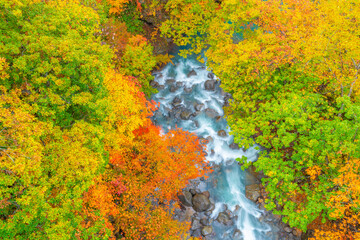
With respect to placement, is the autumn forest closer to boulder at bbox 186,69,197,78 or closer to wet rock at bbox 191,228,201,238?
wet rock at bbox 191,228,201,238

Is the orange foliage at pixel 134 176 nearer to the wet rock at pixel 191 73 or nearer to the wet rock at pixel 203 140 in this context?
the wet rock at pixel 203 140

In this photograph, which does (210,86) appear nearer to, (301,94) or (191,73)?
(191,73)

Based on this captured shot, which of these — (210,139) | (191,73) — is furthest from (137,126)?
(191,73)

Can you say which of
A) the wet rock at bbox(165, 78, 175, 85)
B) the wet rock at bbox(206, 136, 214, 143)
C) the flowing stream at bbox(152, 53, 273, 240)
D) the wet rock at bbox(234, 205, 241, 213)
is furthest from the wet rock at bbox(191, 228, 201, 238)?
the wet rock at bbox(165, 78, 175, 85)

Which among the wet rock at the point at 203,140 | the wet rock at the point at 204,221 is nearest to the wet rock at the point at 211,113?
the wet rock at the point at 203,140

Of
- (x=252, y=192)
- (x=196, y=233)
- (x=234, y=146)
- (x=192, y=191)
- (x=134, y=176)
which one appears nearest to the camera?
(x=134, y=176)

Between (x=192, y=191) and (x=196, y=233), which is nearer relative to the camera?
(x=196, y=233)

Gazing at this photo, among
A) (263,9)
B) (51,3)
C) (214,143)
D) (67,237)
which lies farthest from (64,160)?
(263,9)
